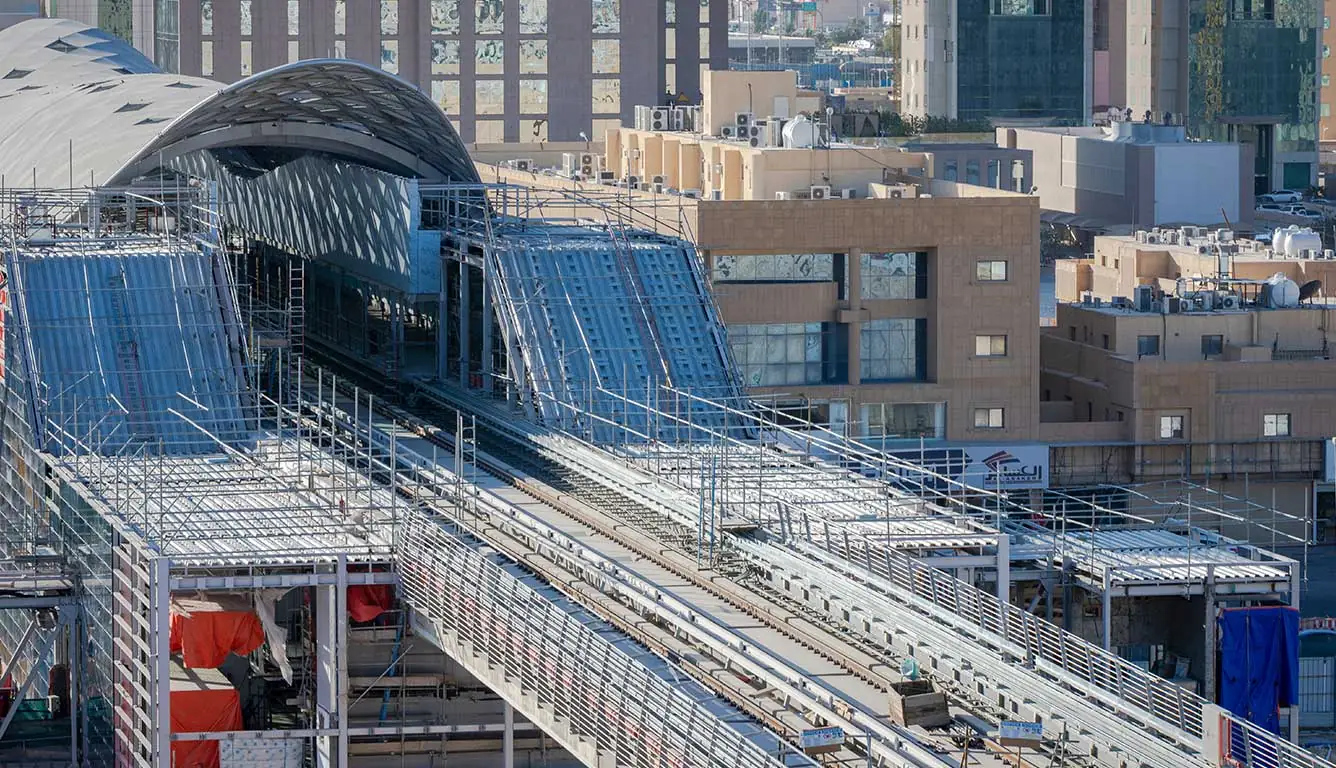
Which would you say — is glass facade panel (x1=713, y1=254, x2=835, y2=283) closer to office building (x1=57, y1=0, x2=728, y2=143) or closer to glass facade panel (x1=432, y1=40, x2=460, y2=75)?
office building (x1=57, y1=0, x2=728, y2=143)

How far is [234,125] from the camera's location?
7350 cm

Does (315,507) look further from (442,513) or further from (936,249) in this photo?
(936,249)

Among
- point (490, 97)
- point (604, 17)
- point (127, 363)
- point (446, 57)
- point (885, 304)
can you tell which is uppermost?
point (604, 17)

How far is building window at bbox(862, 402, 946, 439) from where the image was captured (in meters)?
78.6

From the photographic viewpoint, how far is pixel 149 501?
168 ft

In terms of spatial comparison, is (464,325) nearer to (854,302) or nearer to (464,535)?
(854,302)

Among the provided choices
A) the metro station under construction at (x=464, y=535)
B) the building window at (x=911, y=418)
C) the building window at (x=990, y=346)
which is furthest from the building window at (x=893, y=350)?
the metro station under construction at (x=464, y=535)

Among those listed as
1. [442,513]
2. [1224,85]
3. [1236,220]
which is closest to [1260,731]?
[442,513]

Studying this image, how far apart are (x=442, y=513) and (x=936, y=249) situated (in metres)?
30.3

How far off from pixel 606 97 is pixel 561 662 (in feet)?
433

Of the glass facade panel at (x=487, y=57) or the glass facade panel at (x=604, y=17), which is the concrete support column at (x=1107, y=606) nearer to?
the glass facade panel at (x=487, y=57)

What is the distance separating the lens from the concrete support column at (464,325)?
67875 mm

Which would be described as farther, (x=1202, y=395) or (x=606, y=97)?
(x=606, y=97)

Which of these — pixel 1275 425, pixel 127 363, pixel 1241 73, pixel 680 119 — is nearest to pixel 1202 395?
pixel 1275 425
